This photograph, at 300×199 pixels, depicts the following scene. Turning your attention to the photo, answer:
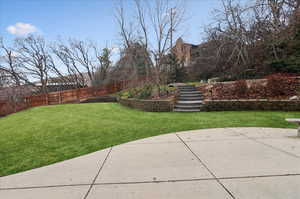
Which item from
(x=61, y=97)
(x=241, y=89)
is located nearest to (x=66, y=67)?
(x=61, y=97)

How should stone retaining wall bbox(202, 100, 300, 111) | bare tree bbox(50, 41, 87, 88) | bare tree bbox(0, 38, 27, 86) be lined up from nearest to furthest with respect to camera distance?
stone retaining wall bbox(202, 100, 300, 111) < bare tree bbox(0, 38, 27, 86) < bare tree bbox(50, 41, 87, 88)

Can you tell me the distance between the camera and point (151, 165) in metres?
2.32

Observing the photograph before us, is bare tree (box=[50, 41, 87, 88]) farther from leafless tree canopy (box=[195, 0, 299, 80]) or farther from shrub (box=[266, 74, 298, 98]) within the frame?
shrub (box=[266, 74, 298, 98])

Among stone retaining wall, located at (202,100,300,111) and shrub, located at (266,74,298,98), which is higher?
shrub, located at (266,74,298,98)

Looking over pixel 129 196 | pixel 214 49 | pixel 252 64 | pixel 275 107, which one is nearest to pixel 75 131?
pixel 129 196

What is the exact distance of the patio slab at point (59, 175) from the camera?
1970 millimetres

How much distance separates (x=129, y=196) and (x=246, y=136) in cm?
316

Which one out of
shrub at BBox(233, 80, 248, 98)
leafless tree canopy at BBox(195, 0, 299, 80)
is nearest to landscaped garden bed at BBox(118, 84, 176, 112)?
shrub at BBox(233, 80, 248, 98)

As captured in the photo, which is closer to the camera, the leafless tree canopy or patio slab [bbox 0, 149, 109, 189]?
patio slab [bbox 0, 149, 109, 189]

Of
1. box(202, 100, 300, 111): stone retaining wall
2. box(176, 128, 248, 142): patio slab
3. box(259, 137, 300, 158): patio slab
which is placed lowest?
box(259, 137, 300, 158): patio slab

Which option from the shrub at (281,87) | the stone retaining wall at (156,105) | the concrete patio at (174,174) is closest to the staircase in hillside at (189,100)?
the stone retaining wall at (156,105)

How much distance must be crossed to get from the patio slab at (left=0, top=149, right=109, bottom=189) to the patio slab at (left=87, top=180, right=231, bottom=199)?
0.38 meters

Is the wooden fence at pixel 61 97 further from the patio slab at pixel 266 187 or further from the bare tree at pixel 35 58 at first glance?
the patio slab at pixel 266 187

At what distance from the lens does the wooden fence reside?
11945 millimetres
